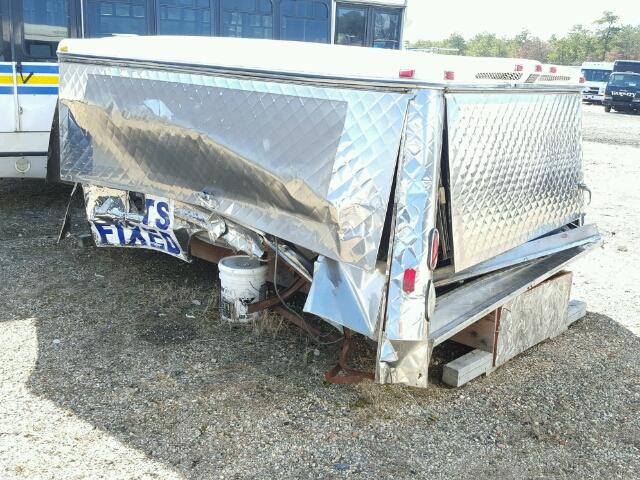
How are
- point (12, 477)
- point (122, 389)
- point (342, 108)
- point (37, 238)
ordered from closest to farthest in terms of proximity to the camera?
point (12, 477)
point (342, 108)
point (122, 389)
point (37, 238)

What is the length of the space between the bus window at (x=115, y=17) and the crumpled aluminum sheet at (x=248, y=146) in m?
2.55

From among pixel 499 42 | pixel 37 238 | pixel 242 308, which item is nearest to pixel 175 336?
pixel 242 308

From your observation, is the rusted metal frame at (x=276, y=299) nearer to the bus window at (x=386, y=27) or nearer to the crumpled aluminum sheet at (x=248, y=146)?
the crumpled aluminum sheet at (x=248, y=146)

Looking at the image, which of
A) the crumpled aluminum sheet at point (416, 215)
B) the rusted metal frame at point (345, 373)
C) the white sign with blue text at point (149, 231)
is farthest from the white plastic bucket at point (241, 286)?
the crumpled aluminum sheet at point (416, 215)

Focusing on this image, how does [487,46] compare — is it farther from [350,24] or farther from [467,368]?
[467,368]

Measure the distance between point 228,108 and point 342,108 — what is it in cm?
99

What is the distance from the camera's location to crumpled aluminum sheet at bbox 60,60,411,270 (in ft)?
12.8

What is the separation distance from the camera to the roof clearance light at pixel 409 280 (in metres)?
3.80

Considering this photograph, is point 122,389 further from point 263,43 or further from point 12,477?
point 263,43

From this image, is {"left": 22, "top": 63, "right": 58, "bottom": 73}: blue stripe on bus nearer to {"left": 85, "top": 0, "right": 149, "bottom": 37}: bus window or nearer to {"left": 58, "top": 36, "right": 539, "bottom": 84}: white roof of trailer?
{"left": 85, "top": 0, "right": 149, "bottom": 37}: bus window

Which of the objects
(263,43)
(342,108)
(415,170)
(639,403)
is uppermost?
(263,43)

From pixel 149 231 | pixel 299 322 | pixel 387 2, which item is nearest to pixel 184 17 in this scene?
pixel 387 2

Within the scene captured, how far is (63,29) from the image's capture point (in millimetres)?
8070

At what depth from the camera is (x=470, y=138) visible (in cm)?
410
